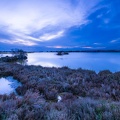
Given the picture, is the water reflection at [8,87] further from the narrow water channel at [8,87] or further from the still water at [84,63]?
the still water at [84,63]

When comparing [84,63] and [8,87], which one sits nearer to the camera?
[8,87]

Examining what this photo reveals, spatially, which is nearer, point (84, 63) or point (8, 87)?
point (8, 87)

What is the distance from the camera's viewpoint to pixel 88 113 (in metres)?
4.45

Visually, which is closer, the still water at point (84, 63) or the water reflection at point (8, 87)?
the water reflection at point (8, 87)

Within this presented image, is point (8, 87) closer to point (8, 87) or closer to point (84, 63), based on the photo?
point (8, 87)

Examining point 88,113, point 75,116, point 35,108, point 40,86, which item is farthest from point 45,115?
point 40,86

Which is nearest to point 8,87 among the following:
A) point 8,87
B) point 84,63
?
point 8,87

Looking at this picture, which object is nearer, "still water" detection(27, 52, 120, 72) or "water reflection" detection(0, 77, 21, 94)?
"water reflection" detection(0, 77, 21, 94)

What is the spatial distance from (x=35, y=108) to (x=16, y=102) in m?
0.63

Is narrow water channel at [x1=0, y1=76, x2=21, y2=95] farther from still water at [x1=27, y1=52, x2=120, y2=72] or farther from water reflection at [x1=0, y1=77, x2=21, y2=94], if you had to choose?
still water at [x1=27, y1=52, x2=120, y2=72]

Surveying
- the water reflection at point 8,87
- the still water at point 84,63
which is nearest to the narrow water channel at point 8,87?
the water reflection at point 8,87

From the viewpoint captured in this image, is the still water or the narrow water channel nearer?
the narrow water channel

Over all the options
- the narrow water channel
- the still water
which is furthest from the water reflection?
the still water

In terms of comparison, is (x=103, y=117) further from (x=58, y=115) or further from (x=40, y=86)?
(x=40, y=86)
